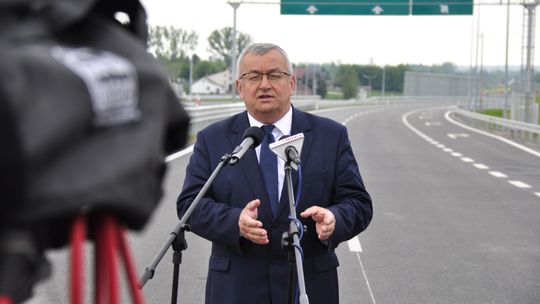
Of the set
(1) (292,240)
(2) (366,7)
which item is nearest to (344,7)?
(2) (366,7)

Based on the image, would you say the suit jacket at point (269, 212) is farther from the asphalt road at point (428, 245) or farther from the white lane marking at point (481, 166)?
the white lane marking at point (481, 166)

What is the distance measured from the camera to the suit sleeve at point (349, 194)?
3789 mm

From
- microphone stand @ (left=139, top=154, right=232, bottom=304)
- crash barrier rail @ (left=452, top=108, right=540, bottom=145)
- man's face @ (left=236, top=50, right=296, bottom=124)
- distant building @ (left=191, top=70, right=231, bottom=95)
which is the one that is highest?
man's face @ (left=236, top=50, right=296, bottom=124)

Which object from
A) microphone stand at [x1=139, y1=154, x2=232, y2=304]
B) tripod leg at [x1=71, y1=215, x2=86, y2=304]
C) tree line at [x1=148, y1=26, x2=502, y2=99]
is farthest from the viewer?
tree line at [x1=148, y1=26, x2=502, y2=99]

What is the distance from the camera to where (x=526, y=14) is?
38219mm

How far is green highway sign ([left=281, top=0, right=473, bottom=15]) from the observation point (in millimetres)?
46875

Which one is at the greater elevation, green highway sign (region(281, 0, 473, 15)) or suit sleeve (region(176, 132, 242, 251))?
green highway sign (region(281, 0, 473, 15))

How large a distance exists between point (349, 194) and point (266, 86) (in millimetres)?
563

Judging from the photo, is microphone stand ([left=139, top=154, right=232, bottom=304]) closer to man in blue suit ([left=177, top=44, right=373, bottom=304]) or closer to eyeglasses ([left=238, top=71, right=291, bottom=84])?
man in blue suit ([left=177, top=44, right=373, bottom=304])

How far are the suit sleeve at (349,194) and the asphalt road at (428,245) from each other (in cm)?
79

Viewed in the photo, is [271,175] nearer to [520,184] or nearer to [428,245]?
[428,245]

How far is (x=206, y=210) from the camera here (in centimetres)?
375

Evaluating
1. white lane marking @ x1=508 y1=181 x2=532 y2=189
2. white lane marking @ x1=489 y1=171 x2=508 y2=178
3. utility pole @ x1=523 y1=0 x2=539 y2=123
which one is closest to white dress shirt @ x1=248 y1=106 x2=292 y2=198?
white lane marking @ x1=508 y1=181 x2=532 y2=189

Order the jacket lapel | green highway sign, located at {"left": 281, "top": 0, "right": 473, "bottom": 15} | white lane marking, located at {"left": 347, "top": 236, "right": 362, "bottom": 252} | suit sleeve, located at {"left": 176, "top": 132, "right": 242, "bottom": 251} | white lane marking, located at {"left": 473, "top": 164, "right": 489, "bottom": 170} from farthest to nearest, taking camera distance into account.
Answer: green highway sign, located at {"left": 281, "top": 0, "right": 473, "bottom": 15}
white lane marking, located at {"left": 473, "top": 164, "right": 489, "bottom": 170}
white lane marking, located at {"left": 347, "top": 236, "right": 362, "bottom": 252}
the jacket lapel
suit sleeve, located at {"left": 176, "top": 132, "right": 242, "bottom": 251}
